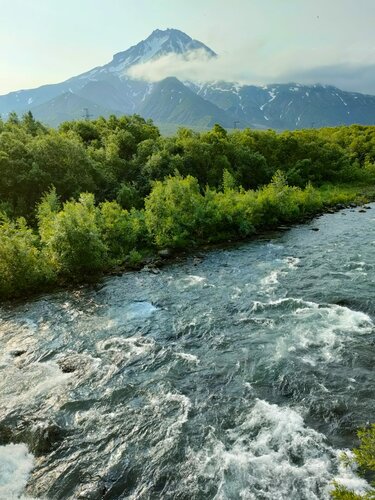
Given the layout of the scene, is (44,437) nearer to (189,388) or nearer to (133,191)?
(189,388)

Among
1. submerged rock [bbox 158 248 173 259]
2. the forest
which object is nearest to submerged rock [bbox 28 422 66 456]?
the forest

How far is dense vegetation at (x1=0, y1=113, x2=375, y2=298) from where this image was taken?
3697 cm

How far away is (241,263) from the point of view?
41.0 m

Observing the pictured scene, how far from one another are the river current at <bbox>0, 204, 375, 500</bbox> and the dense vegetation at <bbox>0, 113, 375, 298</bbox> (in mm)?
4999

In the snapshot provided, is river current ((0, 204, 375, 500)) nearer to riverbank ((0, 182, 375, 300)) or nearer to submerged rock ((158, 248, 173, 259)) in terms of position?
riverbank ((0, 182, 375, 300))

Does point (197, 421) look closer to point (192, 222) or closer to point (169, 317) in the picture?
point (169, 317)

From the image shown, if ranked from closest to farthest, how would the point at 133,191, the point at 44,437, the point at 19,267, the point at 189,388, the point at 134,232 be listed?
the point at 44,437 → the point at 189,388 → the point at 19,267 → the point at 134,232 → the point at 133,191

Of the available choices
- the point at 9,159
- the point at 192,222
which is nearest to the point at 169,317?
the point at 192,222

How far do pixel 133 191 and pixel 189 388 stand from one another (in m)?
46.0

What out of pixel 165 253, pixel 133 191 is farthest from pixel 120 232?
pixel 133 191

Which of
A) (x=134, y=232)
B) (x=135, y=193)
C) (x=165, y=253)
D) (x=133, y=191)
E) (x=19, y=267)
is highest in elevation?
(x=133, y=191)

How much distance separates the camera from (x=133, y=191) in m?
61.7

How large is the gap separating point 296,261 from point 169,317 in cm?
1770

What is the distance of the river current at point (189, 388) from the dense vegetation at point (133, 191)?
5.00m
